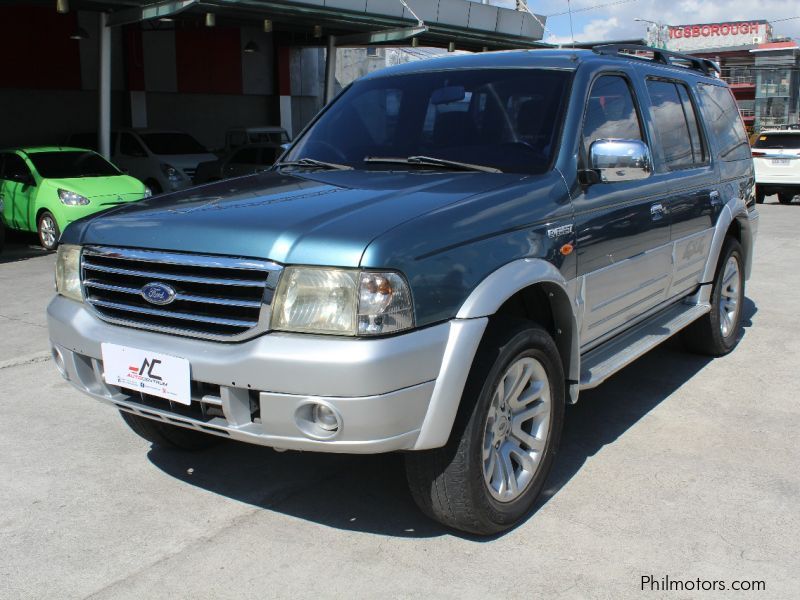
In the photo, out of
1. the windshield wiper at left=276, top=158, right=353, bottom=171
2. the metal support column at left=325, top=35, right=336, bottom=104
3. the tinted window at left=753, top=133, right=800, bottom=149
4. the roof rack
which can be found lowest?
the windshield wiper at left=276, top=158, right=353, bottom=171

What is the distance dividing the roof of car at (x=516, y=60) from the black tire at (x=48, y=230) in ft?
27.9

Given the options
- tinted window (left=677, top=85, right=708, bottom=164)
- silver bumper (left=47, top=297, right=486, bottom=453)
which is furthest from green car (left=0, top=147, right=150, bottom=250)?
silver bumper (left=47, top=297, right=486, bottom=453)

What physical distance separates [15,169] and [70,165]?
0.80m

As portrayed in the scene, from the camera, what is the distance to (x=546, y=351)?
11.1 ft

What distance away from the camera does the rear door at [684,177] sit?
4.67 metres

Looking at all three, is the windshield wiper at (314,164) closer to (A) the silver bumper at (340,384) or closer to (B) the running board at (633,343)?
(A) the silver bumper at (340,384)

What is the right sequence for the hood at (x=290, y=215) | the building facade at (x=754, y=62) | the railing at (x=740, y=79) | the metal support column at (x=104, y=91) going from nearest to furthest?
1. the hood at (x=290, y=215)
2. the metal support column at (x=104, y=91)
3. the building facade at (x=754, y=62)
4. the railing at (x=740, y=79)

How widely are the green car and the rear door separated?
8.58m

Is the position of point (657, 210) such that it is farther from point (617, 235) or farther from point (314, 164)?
point (314, 164)

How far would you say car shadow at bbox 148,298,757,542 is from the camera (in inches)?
137

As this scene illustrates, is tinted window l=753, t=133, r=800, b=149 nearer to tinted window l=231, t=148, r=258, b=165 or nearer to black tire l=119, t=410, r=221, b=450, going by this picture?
tinted window l=231, t=148, r=258, b=165

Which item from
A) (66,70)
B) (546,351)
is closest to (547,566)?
(546,351)

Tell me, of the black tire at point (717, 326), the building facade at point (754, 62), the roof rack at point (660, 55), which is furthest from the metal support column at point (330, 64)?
the building facade at point (754, 62)

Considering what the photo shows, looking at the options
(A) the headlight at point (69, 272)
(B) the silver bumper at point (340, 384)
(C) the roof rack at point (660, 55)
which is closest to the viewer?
(B) the silver bumper at point (340, 384)
